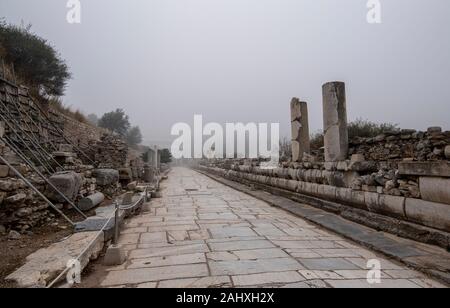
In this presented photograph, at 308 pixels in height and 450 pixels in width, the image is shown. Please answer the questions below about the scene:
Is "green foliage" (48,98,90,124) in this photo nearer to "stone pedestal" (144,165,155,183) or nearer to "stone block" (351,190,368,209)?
"stone pedestal" (144,165,155,183)

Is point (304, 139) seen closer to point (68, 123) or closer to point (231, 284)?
point (231, 284)

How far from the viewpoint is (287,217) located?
6.71 m

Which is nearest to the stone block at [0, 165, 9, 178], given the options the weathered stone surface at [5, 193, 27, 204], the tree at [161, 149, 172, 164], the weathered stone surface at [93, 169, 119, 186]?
the weathered stone surface at [5, 193, 27, 204]

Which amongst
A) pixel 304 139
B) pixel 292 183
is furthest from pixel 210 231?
pixel 304 139

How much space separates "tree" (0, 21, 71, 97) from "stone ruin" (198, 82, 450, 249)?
1391 centimetres

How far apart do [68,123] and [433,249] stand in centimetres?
1855

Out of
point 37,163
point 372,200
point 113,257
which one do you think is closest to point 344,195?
point 372,200

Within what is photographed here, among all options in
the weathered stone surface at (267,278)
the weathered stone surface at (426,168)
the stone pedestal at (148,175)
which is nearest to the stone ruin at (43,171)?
the stone pedestal at (148,175)

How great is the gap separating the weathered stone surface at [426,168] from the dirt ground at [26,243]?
4.79m

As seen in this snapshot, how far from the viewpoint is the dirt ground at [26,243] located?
10.5 feet

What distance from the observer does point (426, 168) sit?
4.05 meters
